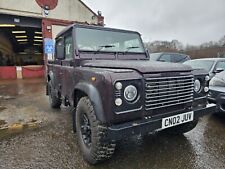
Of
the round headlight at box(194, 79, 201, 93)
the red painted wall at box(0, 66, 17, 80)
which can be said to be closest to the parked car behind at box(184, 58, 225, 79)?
the round headlight at box(194, 79, 201, 93)

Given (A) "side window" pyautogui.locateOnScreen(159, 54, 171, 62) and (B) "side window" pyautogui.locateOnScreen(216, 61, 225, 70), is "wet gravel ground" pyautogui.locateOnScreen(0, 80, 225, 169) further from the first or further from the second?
(A) "side window" pyautogui.locateOnScreen(159, 54, 171, 62)

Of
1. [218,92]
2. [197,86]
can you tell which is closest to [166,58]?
[218,92]

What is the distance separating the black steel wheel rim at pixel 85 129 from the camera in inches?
116

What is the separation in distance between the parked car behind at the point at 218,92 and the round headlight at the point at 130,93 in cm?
246

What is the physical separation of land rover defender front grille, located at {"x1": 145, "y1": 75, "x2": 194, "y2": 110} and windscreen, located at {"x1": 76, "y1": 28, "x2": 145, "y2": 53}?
140 centimetres

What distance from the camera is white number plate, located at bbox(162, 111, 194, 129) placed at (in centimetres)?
270

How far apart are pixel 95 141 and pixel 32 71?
1416 cm

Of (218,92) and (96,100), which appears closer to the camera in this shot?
(96,100)

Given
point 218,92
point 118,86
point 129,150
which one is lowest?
point 129,150

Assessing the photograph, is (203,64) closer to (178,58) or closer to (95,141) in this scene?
(178,58)

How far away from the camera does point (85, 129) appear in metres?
2.99

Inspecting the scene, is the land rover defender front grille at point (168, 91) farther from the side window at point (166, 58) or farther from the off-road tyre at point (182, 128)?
the side window at point (166, 58)

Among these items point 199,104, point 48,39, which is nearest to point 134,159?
point 199,104

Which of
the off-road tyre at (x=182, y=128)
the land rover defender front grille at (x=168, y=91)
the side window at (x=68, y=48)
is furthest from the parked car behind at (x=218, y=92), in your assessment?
the side window at (x=68, y=48)
